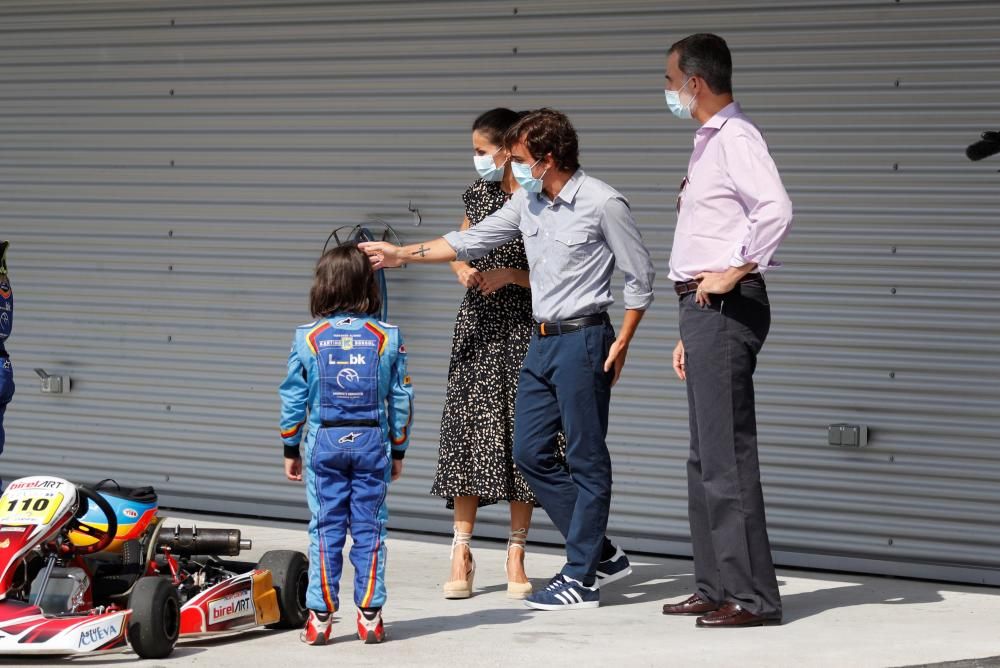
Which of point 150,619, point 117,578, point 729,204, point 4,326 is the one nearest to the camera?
point 150,619

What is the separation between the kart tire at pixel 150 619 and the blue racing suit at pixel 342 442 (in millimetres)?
510

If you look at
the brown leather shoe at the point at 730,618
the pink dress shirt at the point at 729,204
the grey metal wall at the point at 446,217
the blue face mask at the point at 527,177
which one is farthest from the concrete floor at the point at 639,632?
the blue face mask at the point at 527,177

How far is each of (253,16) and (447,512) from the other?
2.89 m

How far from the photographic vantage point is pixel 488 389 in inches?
265

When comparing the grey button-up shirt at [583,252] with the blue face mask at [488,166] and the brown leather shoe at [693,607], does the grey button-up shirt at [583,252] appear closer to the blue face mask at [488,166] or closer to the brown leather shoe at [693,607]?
the blue face mask at [488,166]

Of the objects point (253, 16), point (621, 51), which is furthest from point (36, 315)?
point (621, 51)

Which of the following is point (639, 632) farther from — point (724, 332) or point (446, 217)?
point (446, 217)

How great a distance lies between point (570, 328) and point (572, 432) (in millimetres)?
394

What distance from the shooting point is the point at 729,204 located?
→ 5910 mm

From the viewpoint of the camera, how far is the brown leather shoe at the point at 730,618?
5945 millimetres

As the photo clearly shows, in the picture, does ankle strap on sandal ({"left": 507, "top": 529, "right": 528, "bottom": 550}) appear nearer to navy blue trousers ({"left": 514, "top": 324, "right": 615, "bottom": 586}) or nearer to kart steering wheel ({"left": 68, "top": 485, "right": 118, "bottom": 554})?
navy blue trousers ({"left": 514, "top": 324, "right": 615, "bottom": 586})

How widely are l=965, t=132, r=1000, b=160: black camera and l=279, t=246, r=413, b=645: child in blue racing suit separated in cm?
233

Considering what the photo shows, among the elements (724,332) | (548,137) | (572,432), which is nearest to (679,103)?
(548,137)

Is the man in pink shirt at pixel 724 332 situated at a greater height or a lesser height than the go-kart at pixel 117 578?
greater
